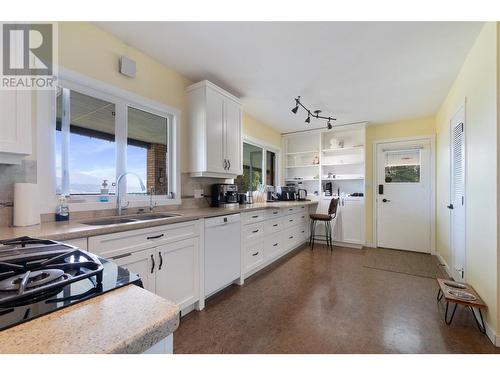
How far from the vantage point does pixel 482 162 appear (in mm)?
1955

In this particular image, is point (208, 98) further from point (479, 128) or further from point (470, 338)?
point (470, 338)

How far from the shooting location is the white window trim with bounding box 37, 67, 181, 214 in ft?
5.53

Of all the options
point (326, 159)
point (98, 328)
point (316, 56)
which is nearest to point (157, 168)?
point (316, 56)

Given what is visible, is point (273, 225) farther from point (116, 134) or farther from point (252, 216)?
point (116, 134)

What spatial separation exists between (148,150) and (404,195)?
4468 mm

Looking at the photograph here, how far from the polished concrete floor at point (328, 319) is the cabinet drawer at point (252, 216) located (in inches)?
29.0

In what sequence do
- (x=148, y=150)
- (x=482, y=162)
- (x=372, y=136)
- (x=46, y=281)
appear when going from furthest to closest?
(x=372, y=136)
(x=148, y=150)
(x=482, y=162)
(x=46, y=281)

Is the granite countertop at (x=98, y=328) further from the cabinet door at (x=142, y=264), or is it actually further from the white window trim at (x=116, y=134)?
the white window trim at (x=116, y=134)

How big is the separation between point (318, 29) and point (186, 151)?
1.88 m

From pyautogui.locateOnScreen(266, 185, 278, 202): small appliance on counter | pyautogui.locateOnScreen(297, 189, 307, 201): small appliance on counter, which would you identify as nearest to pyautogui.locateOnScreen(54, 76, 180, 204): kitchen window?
pyautogui.locateOnScreen(266, 185, 278, 202): small appliance on counter

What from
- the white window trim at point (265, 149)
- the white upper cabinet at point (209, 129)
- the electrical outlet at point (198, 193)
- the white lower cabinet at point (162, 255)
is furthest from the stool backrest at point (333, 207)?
the white lower cabinet at point (162, 255)

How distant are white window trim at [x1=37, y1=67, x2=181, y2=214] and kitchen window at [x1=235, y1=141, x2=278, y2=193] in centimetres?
159

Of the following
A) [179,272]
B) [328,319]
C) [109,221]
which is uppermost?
[109,221]
